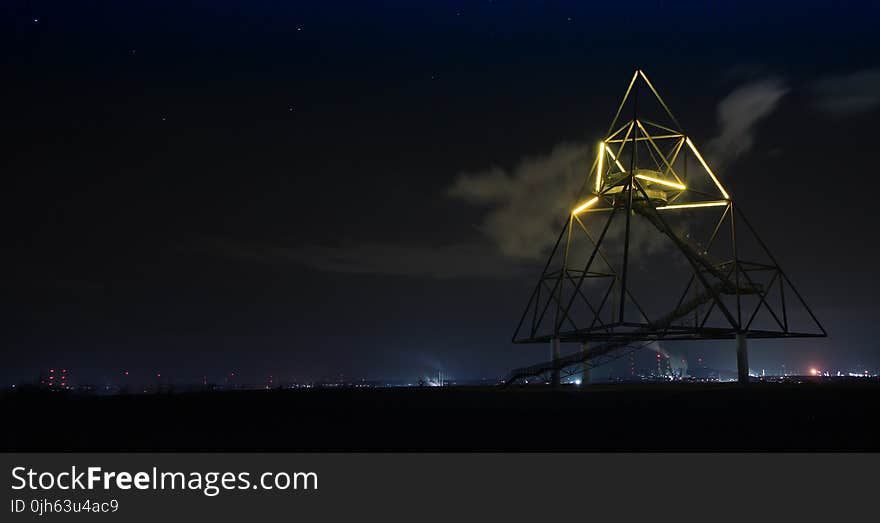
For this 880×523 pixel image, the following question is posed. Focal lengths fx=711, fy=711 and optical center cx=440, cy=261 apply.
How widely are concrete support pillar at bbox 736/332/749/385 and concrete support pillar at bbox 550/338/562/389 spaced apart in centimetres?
1182

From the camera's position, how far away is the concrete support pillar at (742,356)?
47188 millimetres

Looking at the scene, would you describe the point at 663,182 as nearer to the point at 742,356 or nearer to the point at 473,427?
the point at 742,356

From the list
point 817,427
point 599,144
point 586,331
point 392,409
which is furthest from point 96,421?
point 599,144

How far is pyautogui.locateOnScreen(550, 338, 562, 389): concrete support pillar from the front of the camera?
48.2 meters

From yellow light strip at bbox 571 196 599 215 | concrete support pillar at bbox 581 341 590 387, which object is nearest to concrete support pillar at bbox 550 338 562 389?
concrete support pillar at bbox 581 341 590 387

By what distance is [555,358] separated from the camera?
49094 millimetres

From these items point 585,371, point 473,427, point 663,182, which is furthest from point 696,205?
point 473,427

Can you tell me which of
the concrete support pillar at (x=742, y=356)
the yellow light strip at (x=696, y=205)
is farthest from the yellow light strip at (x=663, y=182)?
the concrete support pillar at (x=742, y=356)

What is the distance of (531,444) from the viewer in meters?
17.4

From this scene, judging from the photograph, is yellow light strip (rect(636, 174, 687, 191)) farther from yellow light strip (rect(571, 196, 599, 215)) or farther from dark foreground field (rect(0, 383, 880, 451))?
dark foreground field (rect(0, 383, 880, 451))

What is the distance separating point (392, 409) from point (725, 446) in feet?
52.4

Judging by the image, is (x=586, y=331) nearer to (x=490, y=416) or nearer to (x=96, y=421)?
(x=490, y=416)

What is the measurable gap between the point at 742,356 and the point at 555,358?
486 inches

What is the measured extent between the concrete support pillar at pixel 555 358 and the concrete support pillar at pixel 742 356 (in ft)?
38.8
